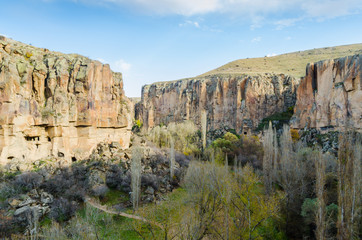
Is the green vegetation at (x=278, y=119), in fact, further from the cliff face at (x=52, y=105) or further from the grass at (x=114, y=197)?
the grass at (x=114, y=197)

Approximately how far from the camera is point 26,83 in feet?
67.9

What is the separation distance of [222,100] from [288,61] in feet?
121

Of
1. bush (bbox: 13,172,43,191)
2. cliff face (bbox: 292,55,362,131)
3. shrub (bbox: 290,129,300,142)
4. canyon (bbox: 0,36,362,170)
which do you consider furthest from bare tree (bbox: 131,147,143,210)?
shrub (bbox: 290,129,300,142)

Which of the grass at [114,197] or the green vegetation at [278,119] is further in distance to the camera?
the green vegetation at [278,119]

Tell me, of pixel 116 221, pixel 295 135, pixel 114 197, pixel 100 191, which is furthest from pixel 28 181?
pixel 295 135

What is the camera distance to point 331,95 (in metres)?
36.3

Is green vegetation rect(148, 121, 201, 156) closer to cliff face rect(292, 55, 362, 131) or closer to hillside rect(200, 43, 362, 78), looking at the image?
cliff face rect(292, 55, 362, 131)

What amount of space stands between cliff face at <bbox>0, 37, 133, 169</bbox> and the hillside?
1962 inches

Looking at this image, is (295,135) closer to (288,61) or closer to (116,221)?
(116,221)

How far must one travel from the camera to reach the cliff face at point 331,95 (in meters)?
32.3

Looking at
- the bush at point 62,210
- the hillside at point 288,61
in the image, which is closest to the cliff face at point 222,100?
the hillside at point 288,61

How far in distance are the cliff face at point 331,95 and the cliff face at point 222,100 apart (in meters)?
8.92

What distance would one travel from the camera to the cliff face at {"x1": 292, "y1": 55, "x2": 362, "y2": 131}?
106ft

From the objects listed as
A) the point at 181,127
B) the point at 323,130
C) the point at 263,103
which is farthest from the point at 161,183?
the point at 263,103
